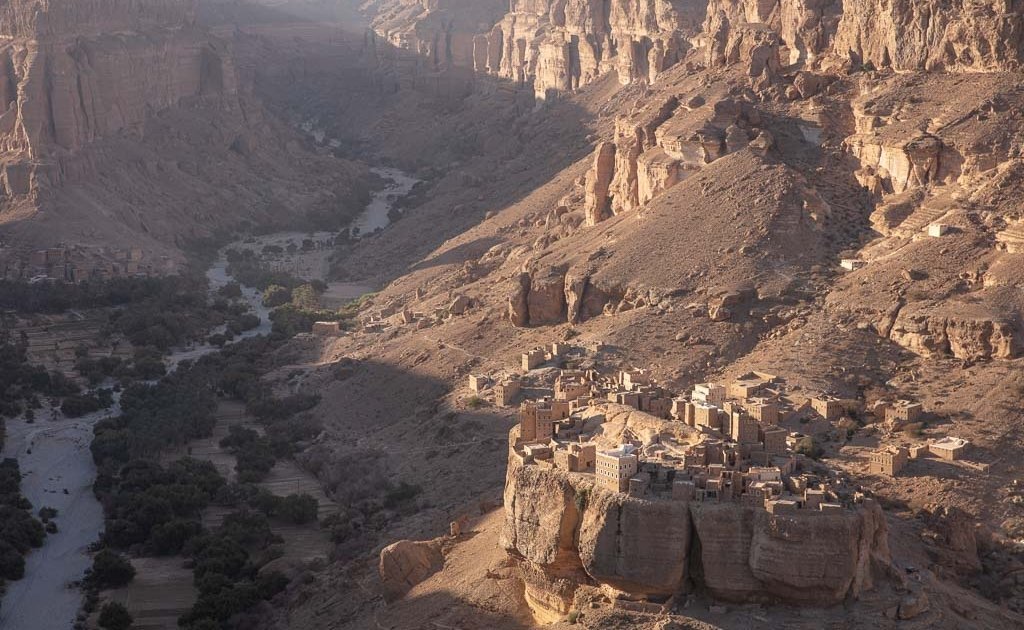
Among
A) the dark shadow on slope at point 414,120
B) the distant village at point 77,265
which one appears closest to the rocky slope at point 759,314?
the dark shadow on slope at point 414,120

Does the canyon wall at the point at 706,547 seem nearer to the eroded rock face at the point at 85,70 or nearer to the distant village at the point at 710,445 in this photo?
the distant village at the point at 710,445

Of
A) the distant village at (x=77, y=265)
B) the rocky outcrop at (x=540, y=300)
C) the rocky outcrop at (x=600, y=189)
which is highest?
the rocky outcrop at (x=600, y=189)

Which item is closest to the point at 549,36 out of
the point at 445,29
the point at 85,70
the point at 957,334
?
the point at 445,29

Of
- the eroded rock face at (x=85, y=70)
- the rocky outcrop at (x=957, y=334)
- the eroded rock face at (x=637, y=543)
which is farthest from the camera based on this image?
the eroded rock face at (x=85, y=70)

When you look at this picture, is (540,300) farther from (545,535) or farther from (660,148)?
(545,535)

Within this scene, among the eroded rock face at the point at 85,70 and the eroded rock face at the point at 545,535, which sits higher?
the eroded rock face at the point at 85,70

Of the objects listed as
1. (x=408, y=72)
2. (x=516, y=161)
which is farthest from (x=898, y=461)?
(x=408, y=72)
